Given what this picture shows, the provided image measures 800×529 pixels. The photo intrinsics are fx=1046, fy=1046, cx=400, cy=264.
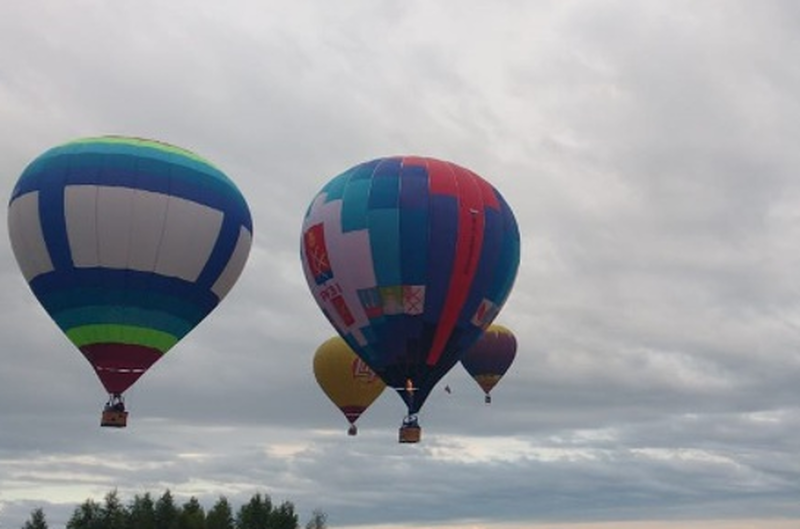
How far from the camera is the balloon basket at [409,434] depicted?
39.4 m

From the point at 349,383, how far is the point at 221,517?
17381mm

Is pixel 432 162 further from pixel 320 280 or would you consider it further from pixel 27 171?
pixel 27 171

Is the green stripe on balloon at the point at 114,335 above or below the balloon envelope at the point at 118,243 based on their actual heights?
below

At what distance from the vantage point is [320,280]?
42.0 metres

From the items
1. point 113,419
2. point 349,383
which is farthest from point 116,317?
point 349,383

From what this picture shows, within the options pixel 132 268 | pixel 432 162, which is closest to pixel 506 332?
pixel 432 162

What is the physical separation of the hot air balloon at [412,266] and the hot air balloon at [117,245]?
528cm

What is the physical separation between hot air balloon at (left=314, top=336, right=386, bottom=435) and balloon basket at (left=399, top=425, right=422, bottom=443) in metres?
19.8

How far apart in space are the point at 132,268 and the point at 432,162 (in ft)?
40.8

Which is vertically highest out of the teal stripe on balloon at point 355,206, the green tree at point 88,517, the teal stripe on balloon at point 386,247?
the teal stripe on balloon at point 355,206

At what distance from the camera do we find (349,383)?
59.8 m

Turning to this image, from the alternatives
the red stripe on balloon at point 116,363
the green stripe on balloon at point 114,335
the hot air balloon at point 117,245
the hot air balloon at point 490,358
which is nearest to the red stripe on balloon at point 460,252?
the hot air balloon at point 117,245

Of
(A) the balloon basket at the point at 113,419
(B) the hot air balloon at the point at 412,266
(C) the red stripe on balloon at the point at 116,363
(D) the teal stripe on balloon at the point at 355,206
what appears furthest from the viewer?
(D) the teal stripe on balloon at the point at 355,206

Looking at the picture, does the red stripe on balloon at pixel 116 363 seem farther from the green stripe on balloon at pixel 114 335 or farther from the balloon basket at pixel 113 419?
the balloon basket at pixel 113 419
